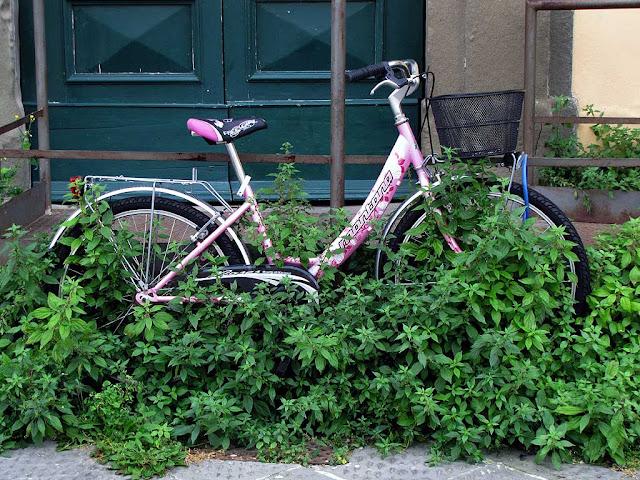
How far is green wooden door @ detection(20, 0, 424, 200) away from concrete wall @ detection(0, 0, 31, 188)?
12 centimetres

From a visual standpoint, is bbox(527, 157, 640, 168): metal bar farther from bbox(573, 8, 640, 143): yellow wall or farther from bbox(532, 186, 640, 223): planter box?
bbox(573, 8, 640, 143): yellow wall

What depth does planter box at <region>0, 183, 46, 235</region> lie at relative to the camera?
5.07 metres

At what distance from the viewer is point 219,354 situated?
4.23 meters

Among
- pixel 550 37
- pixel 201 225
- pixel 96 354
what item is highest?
pixel 550 37

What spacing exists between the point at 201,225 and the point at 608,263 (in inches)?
76.1

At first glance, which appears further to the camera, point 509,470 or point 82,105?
point 82,105

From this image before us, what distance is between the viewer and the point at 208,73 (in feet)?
20.4

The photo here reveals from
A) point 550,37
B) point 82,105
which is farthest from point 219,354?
point 550,37

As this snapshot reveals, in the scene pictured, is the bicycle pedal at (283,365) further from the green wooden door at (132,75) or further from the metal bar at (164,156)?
the green wooden door at (132,75)

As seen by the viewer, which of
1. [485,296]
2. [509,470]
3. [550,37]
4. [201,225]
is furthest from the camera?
[550,37]

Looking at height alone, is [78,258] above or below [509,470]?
above

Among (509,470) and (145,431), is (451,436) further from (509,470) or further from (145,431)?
(145,431)

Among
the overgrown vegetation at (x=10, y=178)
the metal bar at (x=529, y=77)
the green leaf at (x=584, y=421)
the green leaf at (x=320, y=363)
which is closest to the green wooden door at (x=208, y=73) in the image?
the overgrown vegetation at (x=10, y=178)

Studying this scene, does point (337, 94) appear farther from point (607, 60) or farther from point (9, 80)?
point (9, 80)
